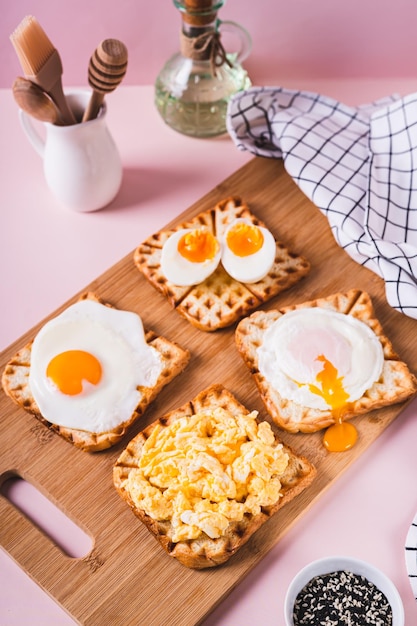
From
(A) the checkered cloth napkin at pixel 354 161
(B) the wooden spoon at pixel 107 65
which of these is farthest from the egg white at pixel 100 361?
(A) the checkered cloth napkin at pixel 354 161

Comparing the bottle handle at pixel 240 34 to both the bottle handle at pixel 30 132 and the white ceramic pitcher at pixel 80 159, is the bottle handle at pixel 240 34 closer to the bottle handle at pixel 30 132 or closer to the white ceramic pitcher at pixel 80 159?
the white ceramic pitcher at pixel 80 159

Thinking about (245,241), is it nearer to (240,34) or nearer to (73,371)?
(73,371)

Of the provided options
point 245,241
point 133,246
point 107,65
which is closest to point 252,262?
point 245,241

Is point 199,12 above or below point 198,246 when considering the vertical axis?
above

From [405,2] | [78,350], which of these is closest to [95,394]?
[78,350]

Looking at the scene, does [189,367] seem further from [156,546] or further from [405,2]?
[405,2]
